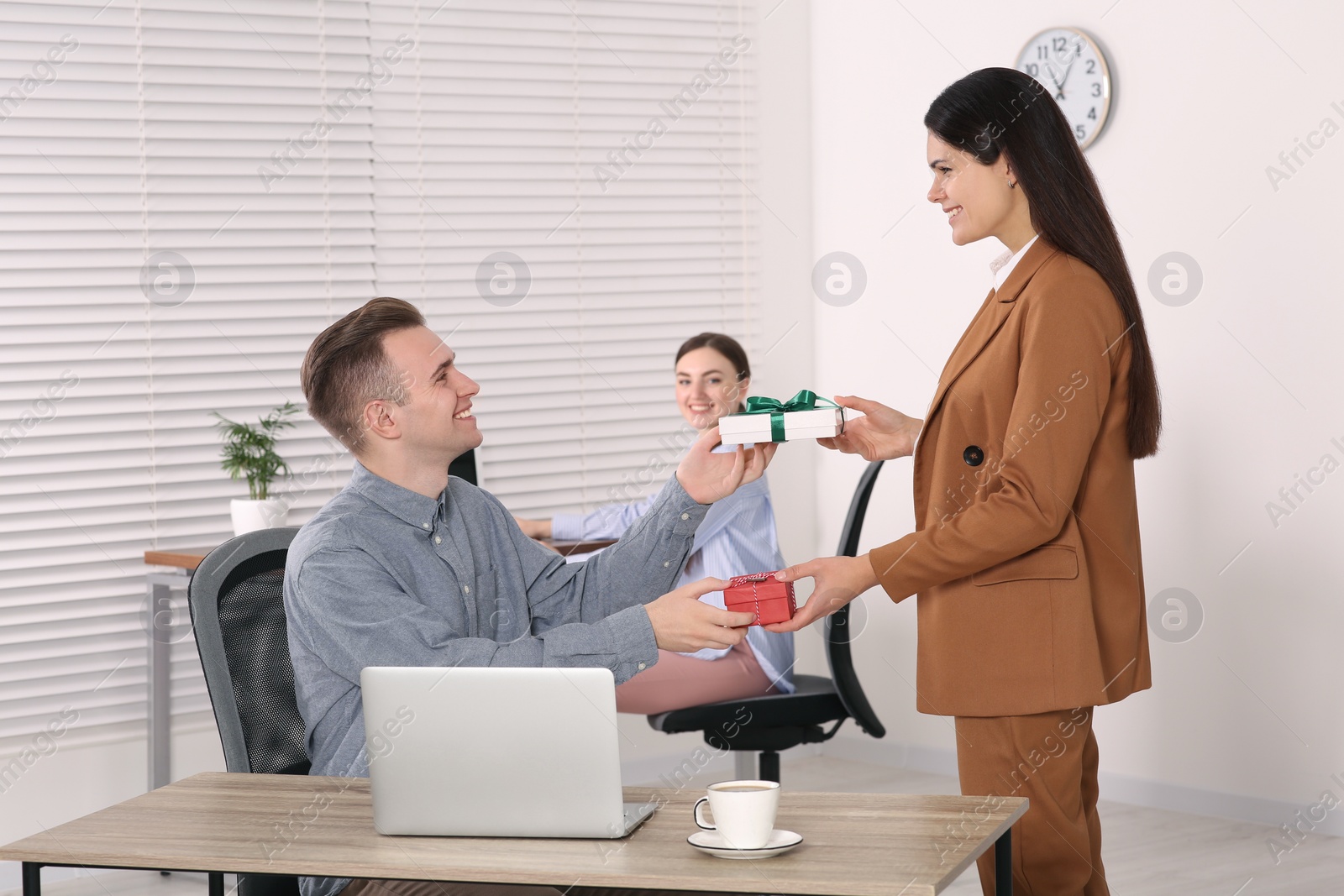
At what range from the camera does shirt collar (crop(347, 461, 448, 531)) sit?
76.5 inches

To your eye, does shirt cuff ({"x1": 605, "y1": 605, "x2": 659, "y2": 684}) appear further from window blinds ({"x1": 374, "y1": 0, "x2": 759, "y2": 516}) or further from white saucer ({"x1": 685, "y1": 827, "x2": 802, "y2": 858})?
window blinds ({"x1": 374, "y1": 0, "x2": 759, "y2": 516})

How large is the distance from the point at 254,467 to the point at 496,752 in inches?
105

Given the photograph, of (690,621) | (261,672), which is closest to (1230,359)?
(690,621)

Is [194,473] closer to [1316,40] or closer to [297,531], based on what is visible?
[297,531]

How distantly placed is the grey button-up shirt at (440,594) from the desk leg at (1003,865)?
475 mm

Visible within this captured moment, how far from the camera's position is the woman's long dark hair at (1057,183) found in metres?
2.07

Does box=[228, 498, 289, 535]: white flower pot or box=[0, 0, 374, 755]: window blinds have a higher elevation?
box=[0, 0, 374, 755]: window blinds

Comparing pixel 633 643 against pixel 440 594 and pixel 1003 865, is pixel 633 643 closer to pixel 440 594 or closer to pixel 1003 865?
pixel 440 594

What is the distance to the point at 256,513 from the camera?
12.4ft

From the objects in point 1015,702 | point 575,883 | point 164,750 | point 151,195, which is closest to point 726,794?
point 575,883

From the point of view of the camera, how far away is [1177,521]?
388 cm

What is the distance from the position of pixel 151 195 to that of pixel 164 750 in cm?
157

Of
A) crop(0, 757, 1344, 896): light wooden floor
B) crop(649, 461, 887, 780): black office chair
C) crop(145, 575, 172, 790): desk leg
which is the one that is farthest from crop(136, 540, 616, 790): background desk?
crop(649, 461, 887, 780): black office chair

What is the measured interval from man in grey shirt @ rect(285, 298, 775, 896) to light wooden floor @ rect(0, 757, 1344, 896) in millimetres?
1786
